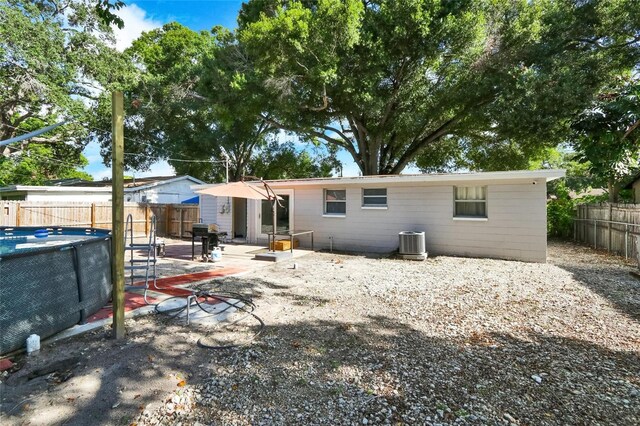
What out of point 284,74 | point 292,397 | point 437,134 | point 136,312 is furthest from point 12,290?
point 437,134

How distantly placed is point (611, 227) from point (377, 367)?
1134 cm

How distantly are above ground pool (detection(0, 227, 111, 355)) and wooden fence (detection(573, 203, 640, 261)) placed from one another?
10.5m

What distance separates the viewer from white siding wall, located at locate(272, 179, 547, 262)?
30.1 feet

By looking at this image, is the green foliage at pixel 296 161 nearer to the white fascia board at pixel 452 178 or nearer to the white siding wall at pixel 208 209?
the white siding wall at pixel 208 209

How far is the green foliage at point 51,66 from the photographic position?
15125 mm

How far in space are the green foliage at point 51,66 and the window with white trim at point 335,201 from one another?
37.3 ft

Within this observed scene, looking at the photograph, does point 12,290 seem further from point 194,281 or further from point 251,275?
point 251,275

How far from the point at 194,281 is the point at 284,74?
9.97 meters

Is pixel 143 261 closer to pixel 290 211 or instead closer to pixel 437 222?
pixel 290 211

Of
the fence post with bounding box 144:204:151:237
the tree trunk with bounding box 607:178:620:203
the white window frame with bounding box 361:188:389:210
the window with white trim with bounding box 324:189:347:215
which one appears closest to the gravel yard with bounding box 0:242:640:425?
the white window frame with bounding box 361:188:389:210

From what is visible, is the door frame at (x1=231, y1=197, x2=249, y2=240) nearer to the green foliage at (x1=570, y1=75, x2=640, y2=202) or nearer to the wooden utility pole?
the wooden utility pole

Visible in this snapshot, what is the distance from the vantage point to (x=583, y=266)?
27.6 feet

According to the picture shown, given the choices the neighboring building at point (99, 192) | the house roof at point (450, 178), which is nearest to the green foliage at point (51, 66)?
the neighboring building at point (99, 192)

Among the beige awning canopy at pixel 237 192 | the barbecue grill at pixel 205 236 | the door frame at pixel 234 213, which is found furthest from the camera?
the door frame at pixel 234 213
